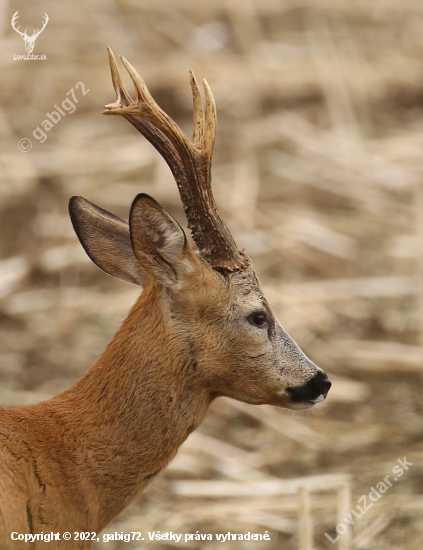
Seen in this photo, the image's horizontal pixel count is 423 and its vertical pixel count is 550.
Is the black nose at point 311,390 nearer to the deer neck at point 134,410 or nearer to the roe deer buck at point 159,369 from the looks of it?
the roe deer buck at point 159,369

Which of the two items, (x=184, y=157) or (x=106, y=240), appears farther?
(x=106, y=240)

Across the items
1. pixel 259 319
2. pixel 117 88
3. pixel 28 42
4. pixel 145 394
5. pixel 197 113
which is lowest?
pixel 145 394

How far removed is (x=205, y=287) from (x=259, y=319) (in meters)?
0.34

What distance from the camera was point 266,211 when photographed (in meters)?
9.55

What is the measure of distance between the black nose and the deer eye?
36 centimetres

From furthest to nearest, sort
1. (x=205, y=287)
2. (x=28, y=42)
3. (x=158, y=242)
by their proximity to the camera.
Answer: (x=28, y=42), (x=205, y=287), (x=158, y=242)

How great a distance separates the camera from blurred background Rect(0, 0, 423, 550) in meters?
6.54

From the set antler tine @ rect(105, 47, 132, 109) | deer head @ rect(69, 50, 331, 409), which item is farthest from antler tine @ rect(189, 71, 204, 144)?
antler tine @ rect(105, 47, 132, 109)

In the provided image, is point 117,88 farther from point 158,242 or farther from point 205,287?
point 205,287

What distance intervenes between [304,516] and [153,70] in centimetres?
Result: 691

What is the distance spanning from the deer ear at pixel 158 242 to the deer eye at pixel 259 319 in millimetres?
419

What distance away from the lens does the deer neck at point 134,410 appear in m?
4.08

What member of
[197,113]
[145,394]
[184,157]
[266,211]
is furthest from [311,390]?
[266,211]

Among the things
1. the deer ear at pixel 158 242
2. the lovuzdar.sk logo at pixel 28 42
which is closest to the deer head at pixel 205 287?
the deer ear at pixel 158 242
